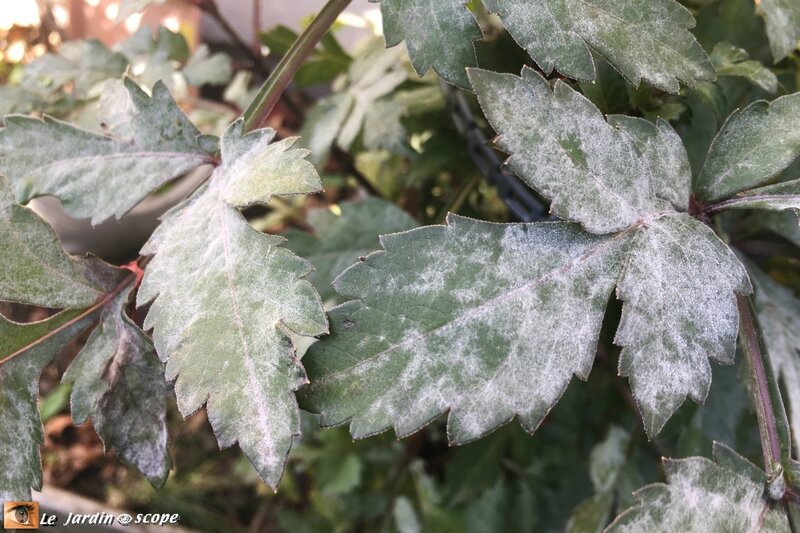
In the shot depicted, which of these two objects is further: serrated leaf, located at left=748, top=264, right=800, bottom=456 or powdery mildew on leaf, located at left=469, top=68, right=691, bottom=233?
serrated leaf, located at left=748, top=264, right=800, bottom=456

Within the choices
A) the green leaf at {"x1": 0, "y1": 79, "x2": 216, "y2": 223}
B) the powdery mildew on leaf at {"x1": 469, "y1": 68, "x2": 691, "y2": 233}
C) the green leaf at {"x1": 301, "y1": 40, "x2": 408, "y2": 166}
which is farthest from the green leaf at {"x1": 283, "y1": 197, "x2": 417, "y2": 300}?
the powdery mildew on leaf at {"x1": 469, "y1": 68, "x2": 691, "y2": 233}

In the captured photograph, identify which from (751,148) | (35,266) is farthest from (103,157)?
(751,148)

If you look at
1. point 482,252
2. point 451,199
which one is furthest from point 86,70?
point 482,252

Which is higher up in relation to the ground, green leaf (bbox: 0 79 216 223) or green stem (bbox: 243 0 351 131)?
green stem (bbox: 243 0 351 131)

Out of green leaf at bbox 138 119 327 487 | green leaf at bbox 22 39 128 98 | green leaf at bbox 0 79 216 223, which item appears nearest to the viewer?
green leaf at bbox 138 119 327 487

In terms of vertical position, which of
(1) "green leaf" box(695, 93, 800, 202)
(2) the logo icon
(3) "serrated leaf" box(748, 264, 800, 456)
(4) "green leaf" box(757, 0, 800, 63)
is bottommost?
(2) the logo icon

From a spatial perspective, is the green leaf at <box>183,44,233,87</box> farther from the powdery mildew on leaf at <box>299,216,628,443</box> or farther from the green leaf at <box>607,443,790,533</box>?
the green leaf at <box>607,443,790,533</box>

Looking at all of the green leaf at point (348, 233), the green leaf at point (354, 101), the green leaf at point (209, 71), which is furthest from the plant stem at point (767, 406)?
the green leaf at point (209, 71)

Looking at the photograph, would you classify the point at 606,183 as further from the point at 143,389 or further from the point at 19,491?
the point at 19,491
